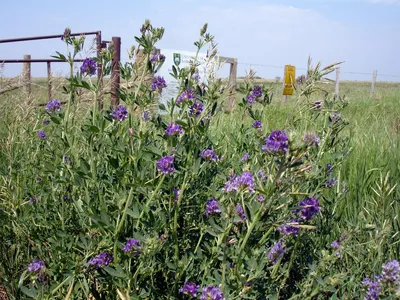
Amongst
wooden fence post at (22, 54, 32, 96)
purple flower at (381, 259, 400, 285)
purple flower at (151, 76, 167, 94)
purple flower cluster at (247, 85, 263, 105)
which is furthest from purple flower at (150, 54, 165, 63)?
wooden fence post at (22, 54, 32, 96)

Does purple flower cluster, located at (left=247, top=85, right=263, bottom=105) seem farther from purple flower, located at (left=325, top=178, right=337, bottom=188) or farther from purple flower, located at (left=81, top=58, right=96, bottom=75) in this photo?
purple flower, located at (left=81, top=58, right=96, bottom=75)

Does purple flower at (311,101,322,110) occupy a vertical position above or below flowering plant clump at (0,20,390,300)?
above

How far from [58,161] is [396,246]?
166 cm

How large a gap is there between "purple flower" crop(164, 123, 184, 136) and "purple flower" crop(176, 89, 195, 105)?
0.11 meters

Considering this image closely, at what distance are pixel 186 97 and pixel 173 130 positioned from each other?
0.51 ft

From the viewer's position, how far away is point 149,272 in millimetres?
1610

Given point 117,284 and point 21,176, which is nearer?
point 117,284

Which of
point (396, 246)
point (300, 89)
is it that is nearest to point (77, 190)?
point (300, 89)

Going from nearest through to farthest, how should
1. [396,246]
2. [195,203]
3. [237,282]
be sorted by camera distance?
1. [237,282]
2. [195,203]
3. [396,246]

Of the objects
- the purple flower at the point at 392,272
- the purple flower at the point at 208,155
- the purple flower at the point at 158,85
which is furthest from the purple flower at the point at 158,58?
the purple flower at the point at 392,272

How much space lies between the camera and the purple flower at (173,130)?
5.46 feet

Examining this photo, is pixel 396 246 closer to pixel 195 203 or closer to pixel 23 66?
pixel 195 203

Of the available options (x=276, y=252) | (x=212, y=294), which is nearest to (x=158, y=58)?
(x=276, y=252)

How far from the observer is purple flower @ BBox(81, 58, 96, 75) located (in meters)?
2.04
